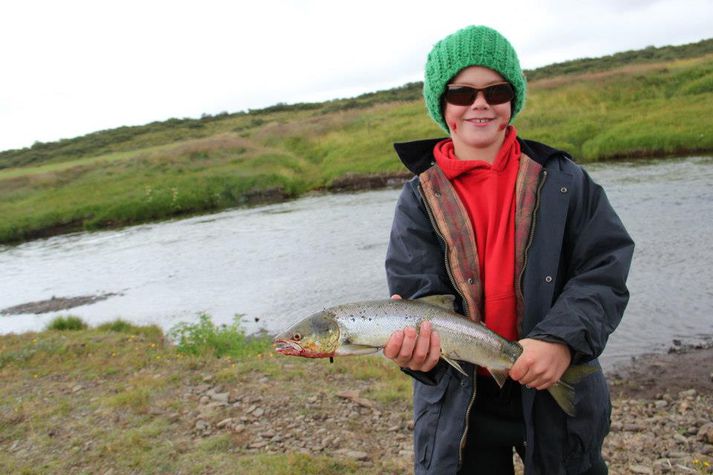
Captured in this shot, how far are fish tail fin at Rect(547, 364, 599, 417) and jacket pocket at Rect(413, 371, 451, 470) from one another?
485mm

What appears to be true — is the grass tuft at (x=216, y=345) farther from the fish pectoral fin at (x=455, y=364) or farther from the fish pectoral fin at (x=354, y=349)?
the fish pectoral fin at (x=455, y=364)

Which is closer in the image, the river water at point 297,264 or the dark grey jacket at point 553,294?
the dark grey jacket at point 553,294

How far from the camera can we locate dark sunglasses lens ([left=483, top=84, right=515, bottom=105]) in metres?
2.85

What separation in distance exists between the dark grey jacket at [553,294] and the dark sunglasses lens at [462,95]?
1.19 ft

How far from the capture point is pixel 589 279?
2568mm

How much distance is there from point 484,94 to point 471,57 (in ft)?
0.61

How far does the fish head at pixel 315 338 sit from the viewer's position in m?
2.86

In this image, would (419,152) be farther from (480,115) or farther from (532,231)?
(532,231)

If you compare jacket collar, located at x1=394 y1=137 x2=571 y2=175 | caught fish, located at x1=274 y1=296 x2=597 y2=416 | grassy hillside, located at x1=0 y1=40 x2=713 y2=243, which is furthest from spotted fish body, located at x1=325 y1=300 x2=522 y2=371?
grassy hillside, located at x1=0 y1=40 x2=713 y2=243

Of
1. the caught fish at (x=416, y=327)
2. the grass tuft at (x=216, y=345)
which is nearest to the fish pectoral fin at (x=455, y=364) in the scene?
the caught fish at (x=416, y=327)

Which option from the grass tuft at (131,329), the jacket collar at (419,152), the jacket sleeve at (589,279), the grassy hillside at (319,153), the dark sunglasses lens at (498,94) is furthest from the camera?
the grassy hillside at (319,153)

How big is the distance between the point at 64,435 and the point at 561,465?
Answer: 6241 mm

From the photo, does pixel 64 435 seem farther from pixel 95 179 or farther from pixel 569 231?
pixel 95 179

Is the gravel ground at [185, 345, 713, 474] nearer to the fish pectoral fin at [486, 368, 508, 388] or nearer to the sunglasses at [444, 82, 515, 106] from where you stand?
the fish pectoral fin at [486, 368, 508, 388]
